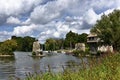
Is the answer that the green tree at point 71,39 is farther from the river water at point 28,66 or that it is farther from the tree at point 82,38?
the river water at point 28,66

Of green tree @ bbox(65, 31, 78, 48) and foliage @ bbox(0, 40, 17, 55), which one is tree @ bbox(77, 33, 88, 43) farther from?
foliage @ bbox(0, 40, 17, 55)

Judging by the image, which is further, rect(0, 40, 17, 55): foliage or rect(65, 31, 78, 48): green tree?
rect(65, 31, 78, 48): green tree

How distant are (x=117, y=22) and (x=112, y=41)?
18.1 ft

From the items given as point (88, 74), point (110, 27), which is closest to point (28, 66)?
point (110, 27)

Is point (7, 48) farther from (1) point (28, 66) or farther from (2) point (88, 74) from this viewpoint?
(2) point (88, 74)

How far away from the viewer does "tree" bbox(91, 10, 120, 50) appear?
9069 cm

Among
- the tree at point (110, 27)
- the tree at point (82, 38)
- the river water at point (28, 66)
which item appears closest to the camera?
the river water at point (28, 66)

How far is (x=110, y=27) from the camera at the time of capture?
9138cm

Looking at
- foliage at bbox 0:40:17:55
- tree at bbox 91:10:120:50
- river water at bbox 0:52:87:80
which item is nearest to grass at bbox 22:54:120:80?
river water at bbox 0:52:87:80

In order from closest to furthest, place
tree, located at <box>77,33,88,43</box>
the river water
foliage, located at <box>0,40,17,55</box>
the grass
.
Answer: the grass < the river water < foliage, located at <box>0,40,17,55</box> < tree, located at <box>77,33,88,43</box>

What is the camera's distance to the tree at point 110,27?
9069 centimetres

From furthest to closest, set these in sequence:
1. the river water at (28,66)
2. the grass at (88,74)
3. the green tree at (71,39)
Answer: the green tree at (71,39) < the river water at (28,66) < the grass at (88,74)

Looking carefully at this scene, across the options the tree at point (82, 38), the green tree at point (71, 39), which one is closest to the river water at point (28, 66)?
the tree at point (82, 38)

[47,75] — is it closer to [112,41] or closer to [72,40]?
[112,41]
